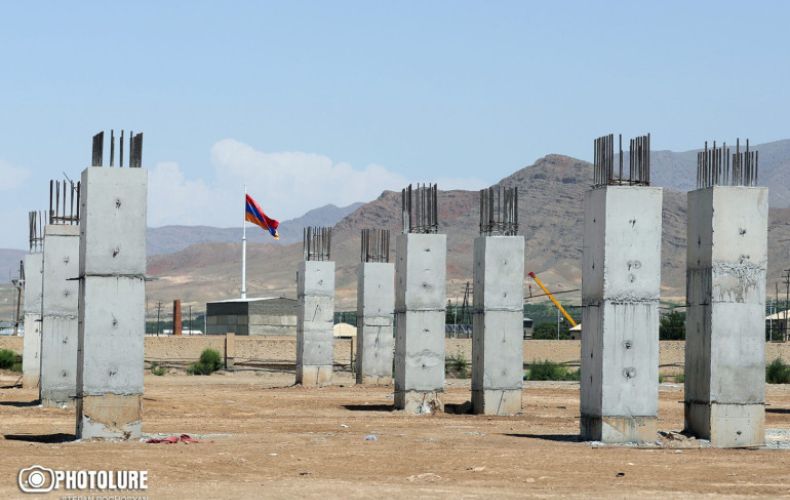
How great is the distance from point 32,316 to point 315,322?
8896 millimetres

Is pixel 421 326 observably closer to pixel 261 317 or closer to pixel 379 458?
pixel 379 458

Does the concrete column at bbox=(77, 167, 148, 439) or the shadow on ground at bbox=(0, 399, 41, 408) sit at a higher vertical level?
the concrete column at bbox=(77, 167, 148, 439)

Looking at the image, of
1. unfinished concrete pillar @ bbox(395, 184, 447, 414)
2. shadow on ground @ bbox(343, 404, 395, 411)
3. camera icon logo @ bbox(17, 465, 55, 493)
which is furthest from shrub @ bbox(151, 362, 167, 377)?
camera icon logo @ bbox(17, 465, 55, 493)

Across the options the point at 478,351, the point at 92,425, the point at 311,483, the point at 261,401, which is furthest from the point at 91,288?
the point at 261,401

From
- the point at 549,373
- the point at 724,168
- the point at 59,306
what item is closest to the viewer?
the point at 724,168

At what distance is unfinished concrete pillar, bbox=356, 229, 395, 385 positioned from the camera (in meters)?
39.0

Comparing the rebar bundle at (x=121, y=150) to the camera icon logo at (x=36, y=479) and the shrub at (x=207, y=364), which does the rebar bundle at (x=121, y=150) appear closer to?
the camera icon logo at (x=36, y=479)

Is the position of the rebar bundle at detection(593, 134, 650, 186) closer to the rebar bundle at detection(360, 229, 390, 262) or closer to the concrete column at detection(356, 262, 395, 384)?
the rebar bundle at detection(360, 229, 390, 262)

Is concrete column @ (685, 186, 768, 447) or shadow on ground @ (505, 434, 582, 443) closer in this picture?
concrete column @ (685, 186, 768, 447)

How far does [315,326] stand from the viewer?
39875 mm

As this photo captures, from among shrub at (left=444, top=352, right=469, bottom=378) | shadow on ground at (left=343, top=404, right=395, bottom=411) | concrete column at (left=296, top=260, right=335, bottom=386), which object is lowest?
shadow on ground at (left=343, top=404, right=395, bottom=411)

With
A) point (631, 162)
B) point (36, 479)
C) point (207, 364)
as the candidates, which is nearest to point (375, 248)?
point (207, 364)

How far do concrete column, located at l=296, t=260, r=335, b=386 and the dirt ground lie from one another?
11860 mm

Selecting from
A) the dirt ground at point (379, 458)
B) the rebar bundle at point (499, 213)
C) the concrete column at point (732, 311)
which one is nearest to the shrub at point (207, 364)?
the dirt ground at point (379, 458)
